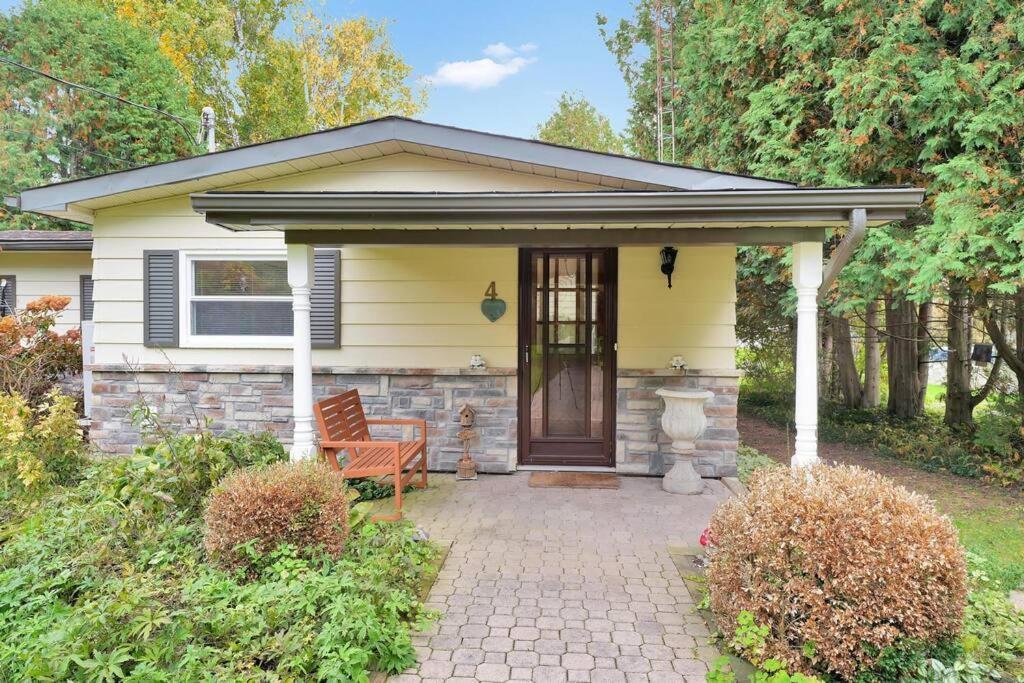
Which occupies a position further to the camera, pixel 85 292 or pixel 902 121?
pixel 85 292

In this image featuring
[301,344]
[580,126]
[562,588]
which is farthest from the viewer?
[580,126]

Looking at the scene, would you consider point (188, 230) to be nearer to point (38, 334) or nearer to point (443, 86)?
point (38, 334)

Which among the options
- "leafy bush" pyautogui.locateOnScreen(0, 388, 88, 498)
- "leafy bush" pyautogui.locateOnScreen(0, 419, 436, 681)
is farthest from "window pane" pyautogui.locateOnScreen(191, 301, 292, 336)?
"leafy bush" pyautogui.locateOnScreen(0, 419, 436, 681)

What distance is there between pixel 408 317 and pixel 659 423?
2663mm

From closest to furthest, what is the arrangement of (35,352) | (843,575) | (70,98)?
(843,575)
(35,352)
(70,98)

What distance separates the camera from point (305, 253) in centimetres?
419

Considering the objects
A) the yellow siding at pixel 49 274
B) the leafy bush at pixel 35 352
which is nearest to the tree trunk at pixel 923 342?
the leafy bush at pixel 35 352

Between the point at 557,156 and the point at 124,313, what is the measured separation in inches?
182

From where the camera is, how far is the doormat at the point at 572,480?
17.1ft

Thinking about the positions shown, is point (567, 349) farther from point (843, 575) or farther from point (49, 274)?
point (49, 274)

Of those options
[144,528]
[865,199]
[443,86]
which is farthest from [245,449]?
[443,86]

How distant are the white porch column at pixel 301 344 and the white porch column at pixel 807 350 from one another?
3.38m

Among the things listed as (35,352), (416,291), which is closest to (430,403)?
(416,291)

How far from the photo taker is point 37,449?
453 centimetres
